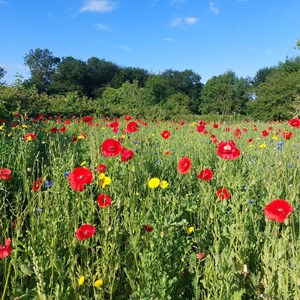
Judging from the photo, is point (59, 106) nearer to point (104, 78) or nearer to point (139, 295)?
point (139, 295)

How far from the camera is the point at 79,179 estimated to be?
1.74 m

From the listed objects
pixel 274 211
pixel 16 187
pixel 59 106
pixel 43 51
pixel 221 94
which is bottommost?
pixel 16 187

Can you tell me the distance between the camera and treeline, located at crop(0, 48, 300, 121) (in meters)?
16.5

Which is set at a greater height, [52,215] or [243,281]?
[52,215]

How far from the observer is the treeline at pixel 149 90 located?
54.3 ft

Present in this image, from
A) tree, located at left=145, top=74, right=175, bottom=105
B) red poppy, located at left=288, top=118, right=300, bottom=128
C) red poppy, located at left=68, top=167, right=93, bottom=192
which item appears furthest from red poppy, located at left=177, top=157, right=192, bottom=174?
tree, located at left=145, top=74, right=175, bottom=105

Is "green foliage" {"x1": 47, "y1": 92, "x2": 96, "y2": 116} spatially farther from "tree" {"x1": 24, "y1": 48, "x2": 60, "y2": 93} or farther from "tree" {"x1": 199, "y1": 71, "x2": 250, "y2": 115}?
"tree" {"x1": 24, "y1": 48, "x2": 60, "y2": 93}

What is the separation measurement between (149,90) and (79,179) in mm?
52108

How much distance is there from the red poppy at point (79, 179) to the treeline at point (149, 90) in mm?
10520

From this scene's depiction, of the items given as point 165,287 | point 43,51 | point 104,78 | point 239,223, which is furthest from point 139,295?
point 43,51

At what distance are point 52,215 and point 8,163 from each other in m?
1.70

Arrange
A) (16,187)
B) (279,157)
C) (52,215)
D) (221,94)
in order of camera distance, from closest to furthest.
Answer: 1. (52,215)
2. (279,157)
3. (16,187)
4. (221,94)

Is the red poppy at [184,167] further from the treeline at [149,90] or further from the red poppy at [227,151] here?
the treeline at [149,90]

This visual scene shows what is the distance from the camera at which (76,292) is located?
154 centimetres
